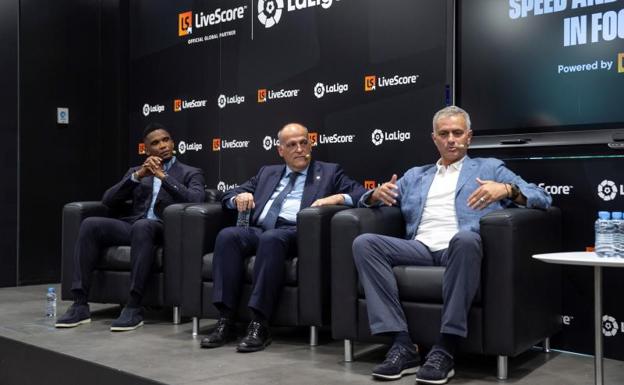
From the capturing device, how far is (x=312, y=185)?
4.04 m

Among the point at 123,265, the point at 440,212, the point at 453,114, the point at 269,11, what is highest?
the point at 269,11

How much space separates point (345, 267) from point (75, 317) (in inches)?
72.7

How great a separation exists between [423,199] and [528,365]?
2.86 ft

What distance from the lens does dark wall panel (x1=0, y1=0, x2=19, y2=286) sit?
598 cm

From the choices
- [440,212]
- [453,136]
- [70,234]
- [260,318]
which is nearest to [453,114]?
[453,136]

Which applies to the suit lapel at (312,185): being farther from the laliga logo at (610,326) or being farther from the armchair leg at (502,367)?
the laliga logo at (610,326)

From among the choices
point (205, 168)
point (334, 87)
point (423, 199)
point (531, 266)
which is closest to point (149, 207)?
point (205, 168)

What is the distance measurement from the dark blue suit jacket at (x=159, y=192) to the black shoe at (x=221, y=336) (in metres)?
0.98

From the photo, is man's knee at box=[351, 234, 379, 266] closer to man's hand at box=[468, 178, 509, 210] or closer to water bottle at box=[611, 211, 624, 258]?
man's hand at box=[468, 178, 509, 210]

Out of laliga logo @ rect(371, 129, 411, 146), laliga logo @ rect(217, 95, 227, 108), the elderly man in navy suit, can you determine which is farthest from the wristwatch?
laliga logo @ rect(217, 95, 227, 108)

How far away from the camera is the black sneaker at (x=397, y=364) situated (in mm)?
2953

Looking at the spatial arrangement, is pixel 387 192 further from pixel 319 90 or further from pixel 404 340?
pixel 319 90

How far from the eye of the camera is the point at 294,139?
4109 mm

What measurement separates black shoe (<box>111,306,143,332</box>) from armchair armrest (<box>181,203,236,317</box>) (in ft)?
1.18
